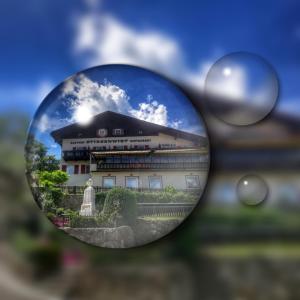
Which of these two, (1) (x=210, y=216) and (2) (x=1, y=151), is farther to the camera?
(2) (x=1, y=151)

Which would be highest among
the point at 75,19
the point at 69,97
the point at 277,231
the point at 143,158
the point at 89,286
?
the point at 75,19

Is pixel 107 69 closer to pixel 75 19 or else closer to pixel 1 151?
pixel 75 19

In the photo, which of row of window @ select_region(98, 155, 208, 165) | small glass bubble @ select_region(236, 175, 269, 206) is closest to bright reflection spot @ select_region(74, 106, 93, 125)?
row of window @ select_region(98, 155, 208, 165)

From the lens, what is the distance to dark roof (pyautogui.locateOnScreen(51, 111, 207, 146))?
1039 millimetres

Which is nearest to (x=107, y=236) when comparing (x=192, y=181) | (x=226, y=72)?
(x=192, y=181)

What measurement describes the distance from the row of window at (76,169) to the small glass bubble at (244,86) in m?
0.41

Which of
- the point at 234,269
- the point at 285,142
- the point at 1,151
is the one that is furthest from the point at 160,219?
the point at 1,151

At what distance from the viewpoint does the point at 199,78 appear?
3.39ft

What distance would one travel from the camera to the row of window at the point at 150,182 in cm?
101

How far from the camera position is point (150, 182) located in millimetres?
1023

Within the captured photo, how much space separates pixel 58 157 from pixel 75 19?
0.40 m

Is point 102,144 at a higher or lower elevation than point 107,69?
lower

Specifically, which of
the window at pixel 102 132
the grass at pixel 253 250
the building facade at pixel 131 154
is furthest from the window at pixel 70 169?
the grass at pixel 253 250

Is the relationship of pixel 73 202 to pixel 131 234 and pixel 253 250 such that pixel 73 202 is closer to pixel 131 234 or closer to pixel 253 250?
pixel 131 234
